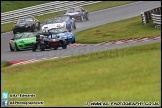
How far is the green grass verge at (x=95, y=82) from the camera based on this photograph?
402 inches

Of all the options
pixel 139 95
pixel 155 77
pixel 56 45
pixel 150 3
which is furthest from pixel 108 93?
pixel 150 3

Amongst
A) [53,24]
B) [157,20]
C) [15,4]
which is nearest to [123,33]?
[157,20]

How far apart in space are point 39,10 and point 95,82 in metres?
36.7

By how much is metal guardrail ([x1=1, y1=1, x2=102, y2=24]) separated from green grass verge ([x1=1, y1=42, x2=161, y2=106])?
1138 inches

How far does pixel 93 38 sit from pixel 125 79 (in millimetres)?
16370

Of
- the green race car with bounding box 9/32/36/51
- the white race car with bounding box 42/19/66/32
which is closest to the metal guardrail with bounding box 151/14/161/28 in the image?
the white race car with bounding box 42/19/66/32

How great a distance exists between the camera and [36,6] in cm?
4719

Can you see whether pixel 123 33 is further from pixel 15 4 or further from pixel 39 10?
pixel 15 4

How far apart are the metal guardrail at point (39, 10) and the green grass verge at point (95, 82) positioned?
28.9 m

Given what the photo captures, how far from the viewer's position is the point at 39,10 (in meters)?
47.9

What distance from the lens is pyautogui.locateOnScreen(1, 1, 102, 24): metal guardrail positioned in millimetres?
43812

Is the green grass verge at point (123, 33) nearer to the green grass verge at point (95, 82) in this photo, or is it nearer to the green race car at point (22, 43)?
the green race car at point (22, 43)

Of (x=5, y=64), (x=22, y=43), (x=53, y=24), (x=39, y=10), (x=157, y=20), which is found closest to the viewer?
(x=5, y=64)

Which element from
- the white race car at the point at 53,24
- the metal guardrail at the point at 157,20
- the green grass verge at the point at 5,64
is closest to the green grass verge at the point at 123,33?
the metal guardrail at the point at 157,20
